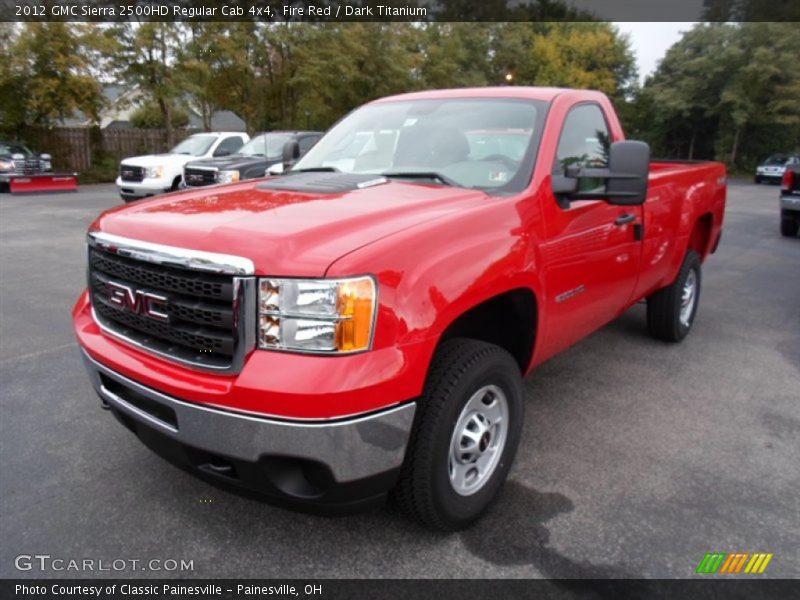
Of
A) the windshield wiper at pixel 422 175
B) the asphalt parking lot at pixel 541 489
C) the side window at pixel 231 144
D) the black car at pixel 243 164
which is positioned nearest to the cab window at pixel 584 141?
the windshield wiper at pixel 422 175

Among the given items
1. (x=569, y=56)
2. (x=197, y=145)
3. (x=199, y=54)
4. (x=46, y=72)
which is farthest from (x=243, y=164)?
(x=569, y=56)

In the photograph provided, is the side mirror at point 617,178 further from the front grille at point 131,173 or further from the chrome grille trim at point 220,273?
the front grille at point 131,173

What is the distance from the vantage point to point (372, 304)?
Answer: 7.07ft

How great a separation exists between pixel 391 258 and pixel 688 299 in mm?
4030

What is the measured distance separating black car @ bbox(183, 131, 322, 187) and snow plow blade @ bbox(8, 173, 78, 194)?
8648mm

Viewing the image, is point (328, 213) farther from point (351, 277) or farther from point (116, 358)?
point (116, 358)

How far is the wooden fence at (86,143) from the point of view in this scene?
24.3 metres

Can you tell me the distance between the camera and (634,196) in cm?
311

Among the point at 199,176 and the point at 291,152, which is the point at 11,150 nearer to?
the point at 199,176

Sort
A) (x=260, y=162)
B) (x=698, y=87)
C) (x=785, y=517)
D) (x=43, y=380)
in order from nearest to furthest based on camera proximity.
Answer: (x=785, y=517) < (x=43, y=380) < (x=260, y=162) < (x=698, y=87)

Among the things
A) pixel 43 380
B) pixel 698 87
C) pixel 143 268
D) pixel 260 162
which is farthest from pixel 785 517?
pixel 698 87

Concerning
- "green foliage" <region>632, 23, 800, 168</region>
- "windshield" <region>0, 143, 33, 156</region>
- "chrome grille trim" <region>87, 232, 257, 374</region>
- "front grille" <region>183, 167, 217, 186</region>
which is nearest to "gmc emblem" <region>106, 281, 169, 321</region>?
"chrome grille trim" <region>87, 232, 257, 374</region>

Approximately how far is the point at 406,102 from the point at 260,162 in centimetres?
871

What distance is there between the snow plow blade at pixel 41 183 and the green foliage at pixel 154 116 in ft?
22.7
